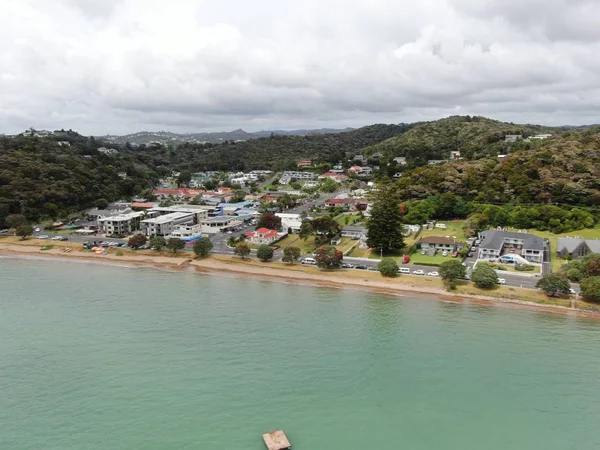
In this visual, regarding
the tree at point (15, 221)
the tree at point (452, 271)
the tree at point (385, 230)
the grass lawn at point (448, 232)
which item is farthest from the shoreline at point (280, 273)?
the grass lawn at point (448, 232)

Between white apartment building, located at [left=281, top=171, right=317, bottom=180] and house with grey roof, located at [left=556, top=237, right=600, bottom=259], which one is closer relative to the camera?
house with grey roof, located at [left=556, top=237, right=600, bottom=259]

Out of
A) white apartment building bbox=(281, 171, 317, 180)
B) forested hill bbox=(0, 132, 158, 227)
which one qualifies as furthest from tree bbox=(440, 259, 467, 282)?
white apartment building bbox=(281, 171, 317, 180)

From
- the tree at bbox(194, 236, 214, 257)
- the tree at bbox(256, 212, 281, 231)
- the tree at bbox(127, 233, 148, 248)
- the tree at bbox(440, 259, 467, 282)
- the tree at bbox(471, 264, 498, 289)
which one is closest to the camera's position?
the tree at bbox(471, 264, 498, 289)

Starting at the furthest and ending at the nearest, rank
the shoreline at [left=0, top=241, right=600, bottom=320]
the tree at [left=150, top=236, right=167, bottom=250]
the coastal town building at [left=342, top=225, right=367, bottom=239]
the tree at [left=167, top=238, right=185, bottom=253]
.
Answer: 1. the coastal town building at [left=342, top=225, right=367, bottom=239]
2. the tree at [left=150, top=236, right=167, bottom=250]
3. the tree at [left=167, top=238, right=185, bottom=253]
4. the shoreline at [left=0, top=241, right=600, bottom=320]

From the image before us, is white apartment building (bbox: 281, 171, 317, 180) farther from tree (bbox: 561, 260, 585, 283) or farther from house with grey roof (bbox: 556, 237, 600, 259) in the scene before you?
tree (bbox: 561, 260, 585, 283)

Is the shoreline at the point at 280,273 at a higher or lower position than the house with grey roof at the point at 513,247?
lower

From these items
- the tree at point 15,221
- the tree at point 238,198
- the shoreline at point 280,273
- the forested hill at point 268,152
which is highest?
the forested hill at point 268,152

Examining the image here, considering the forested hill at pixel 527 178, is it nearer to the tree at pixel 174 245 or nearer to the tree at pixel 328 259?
the tree at pixel 328 259

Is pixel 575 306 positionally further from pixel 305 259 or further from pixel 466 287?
pixel 305 259
